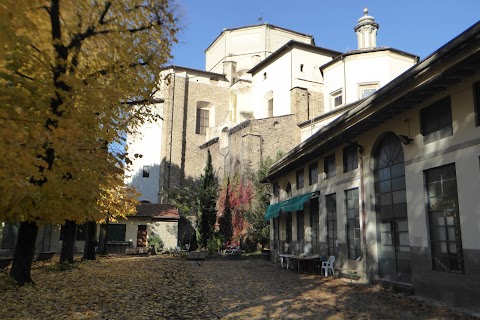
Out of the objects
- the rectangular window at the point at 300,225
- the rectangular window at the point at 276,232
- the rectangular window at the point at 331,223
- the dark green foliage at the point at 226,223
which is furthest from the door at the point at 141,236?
the rectangular window at the point at 331,223

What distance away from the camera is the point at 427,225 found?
9359 millimetres

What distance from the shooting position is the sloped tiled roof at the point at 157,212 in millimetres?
33219

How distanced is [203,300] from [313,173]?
9335 millimetres

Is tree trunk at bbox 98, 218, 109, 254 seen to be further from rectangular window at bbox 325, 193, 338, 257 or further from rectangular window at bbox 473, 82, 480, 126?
rectangular window at bbox 473, 82, 480, 126

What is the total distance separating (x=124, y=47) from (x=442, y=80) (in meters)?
7.70

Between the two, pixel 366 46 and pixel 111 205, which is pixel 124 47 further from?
pixel 366 46

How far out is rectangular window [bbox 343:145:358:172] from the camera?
13.5 meters

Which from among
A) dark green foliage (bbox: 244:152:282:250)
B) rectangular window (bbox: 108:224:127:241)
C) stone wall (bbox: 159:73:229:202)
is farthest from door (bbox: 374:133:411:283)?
stone wall (bbox: 159:73:229:202)

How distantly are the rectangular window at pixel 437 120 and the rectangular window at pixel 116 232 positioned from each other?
1121 inches

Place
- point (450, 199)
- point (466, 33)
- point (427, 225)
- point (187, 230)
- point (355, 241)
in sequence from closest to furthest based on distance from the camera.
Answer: point (466, 33) → point (450, 199) → point (427, 225) → point (355, 241) → point (187, 230)

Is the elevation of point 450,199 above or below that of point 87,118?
below

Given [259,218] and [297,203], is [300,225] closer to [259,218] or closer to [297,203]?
[297,203]

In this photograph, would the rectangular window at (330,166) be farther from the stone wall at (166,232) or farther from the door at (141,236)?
the door at (141,236)

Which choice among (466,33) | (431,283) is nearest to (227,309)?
(431,283)
